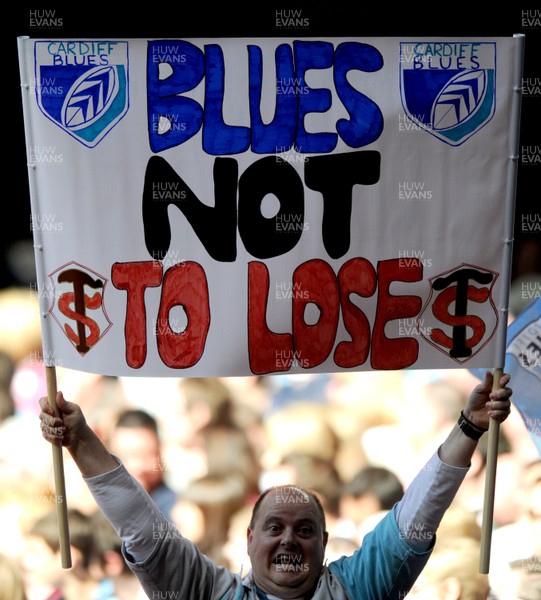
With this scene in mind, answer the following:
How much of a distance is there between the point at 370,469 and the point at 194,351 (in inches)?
86.2

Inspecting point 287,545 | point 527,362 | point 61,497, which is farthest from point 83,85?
point 527,362

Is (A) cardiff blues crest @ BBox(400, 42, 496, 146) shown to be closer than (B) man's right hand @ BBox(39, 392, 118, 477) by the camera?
No

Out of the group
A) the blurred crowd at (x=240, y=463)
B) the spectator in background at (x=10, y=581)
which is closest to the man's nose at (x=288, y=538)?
the blurred crowd at (x=240, y=463)

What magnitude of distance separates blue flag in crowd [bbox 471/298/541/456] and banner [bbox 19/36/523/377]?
1614 millimetres

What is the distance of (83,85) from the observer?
105 inches

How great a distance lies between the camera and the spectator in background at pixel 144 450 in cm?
462

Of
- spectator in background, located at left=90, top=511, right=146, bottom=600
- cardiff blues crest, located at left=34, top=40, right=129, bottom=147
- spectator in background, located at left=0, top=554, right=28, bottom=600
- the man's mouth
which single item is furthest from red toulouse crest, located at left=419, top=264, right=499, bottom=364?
spectator in background, located at left=0, top=554, right=28, bottom=600

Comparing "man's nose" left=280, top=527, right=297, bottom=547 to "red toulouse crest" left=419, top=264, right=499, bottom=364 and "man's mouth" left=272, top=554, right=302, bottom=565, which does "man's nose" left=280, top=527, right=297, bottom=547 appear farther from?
"red toulouse crest" left=419, top=264, right=499, bottom=364

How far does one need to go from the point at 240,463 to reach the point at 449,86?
95.7 inches

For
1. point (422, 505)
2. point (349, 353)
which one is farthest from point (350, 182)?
point (422, 505)

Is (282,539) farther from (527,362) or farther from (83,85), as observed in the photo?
(527,362)

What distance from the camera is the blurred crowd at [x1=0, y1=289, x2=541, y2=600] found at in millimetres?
4660

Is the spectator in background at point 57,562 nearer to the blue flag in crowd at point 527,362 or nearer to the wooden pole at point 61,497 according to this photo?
the blue flag in crowd at point 527,362
